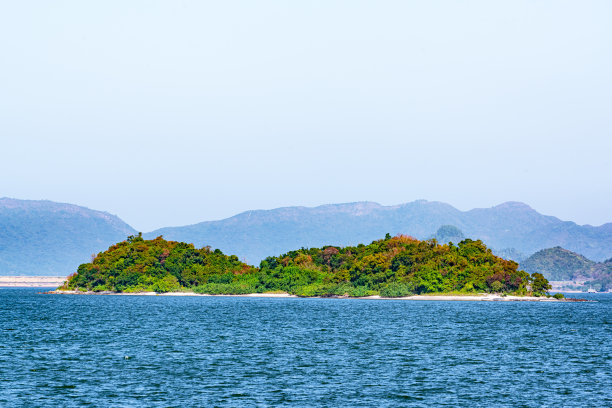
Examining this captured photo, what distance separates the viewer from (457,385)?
53156 millimetres

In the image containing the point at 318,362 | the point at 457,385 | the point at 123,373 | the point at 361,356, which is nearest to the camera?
the point at 457,385

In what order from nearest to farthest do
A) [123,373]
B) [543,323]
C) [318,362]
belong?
[123,373] < [318,362] < [543,323]

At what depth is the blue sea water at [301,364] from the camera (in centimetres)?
4812

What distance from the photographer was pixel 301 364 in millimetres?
63406

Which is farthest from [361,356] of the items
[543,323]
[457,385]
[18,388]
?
[543,323]

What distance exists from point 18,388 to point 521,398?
32341 millimetres

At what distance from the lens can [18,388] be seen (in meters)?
49.9

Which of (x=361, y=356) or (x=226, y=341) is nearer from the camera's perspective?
(x=361, y=356)

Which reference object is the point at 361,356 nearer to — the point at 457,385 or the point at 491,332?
the point at 457,385

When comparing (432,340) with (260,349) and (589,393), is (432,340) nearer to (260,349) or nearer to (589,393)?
(260,349)

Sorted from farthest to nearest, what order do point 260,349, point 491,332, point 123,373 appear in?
point 491,332, point 260,349, point 123,373

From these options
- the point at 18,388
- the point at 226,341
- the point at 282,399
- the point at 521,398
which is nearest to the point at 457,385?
the point at 521,398

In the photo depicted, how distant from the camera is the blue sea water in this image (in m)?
48.1

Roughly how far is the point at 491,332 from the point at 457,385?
45.1m
